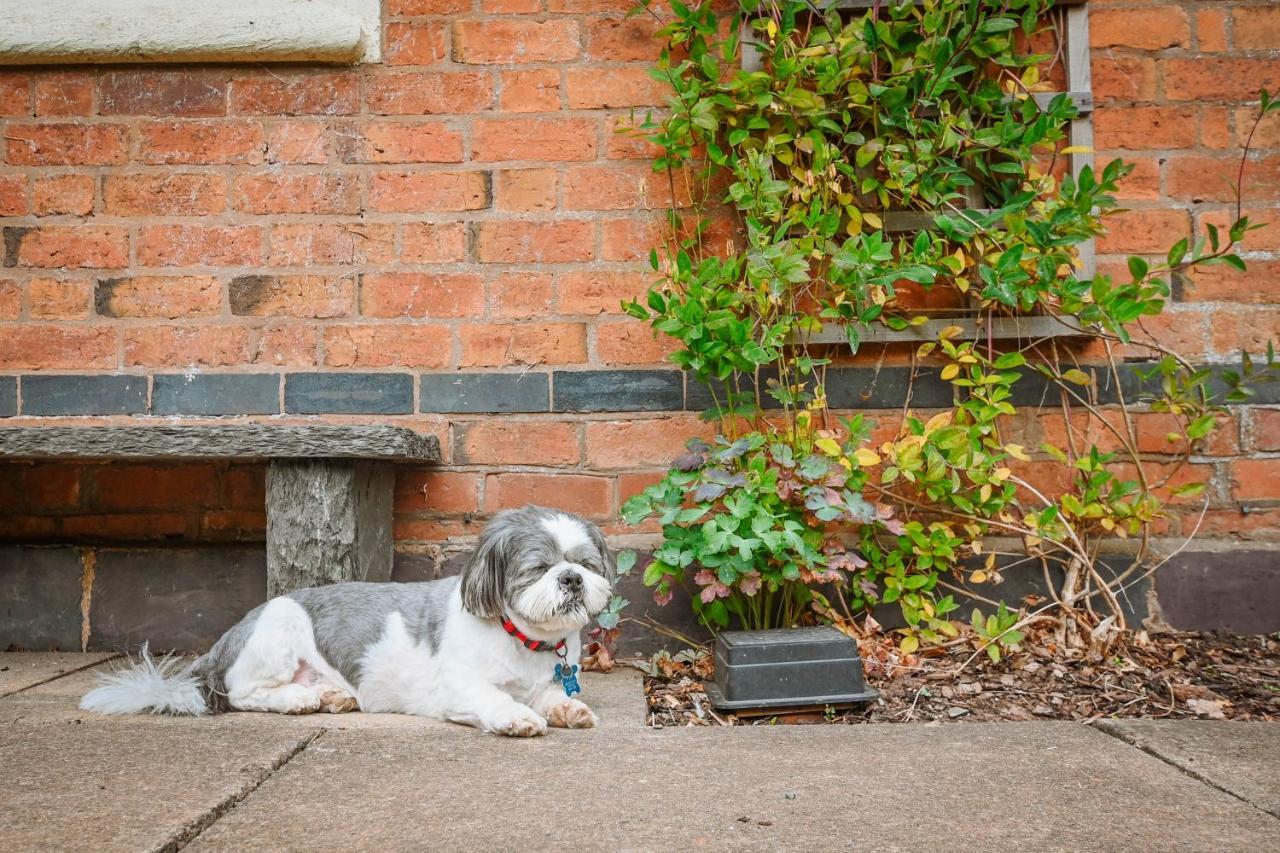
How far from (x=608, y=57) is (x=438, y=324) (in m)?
1.15

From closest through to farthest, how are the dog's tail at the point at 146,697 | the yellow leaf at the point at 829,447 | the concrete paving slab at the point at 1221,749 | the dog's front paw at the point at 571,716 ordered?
the concrete paving slab at the point at 1221,749 < the dog's front paw at the point at 571,716 < the dog's tail at the point at 146,697 < the yellow leaf at the point at 829,447

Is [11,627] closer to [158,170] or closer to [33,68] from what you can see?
[158,170]

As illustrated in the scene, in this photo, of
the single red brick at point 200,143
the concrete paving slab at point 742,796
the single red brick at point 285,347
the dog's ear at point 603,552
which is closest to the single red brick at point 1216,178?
the concrete paving slab at point 742,796

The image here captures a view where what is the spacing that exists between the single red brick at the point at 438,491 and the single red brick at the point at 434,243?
30.3 inches

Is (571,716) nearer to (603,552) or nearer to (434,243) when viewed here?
(603,552)

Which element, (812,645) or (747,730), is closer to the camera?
(747,730)

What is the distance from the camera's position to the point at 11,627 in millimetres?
3248

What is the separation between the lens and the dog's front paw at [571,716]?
2.32 metres

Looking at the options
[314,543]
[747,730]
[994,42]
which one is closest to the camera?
[747,730]

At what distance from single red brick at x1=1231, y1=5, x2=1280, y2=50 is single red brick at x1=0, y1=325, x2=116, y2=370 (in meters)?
4.20

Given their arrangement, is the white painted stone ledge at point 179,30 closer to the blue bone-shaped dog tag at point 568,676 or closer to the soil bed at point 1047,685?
A: the blue bone-shaped dog tag at point 568,676

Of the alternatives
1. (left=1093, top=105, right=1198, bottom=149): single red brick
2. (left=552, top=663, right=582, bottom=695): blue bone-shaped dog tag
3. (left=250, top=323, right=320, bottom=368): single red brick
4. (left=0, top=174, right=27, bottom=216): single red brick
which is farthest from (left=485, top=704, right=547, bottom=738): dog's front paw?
(left=1093, top=105, right=1198, bottom=149): single red brick

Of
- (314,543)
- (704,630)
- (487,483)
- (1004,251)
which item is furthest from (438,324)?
(1004,251)

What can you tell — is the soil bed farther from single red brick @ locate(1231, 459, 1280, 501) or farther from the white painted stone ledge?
the white painted stone ledge
